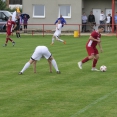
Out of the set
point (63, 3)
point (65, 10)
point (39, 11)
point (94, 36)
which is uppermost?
point (63, 3)

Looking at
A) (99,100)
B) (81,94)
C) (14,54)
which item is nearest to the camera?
(99,100)

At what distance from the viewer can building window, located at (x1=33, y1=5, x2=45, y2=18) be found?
175ft

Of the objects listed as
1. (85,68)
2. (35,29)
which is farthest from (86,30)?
(85,68)

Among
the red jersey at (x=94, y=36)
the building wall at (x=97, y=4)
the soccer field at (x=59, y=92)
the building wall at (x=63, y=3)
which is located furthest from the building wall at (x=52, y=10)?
the red jersey at (x=94, y=36)

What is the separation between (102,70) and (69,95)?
18.0 feet

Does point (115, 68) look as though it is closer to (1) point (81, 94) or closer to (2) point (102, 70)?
(2) point (102, 70)

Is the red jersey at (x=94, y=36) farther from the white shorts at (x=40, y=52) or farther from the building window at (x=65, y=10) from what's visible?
the building window at (x=65, y=10)

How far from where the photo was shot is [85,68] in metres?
20.2

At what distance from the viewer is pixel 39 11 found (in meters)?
53.4

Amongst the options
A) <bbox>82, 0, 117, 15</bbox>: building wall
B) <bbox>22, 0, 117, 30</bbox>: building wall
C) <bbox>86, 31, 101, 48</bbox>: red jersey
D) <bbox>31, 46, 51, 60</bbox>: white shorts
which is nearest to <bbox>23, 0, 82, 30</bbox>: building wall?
<bbox>22, 0, 117, 30</bbox>: building wall

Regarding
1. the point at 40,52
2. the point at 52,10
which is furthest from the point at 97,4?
the point at 40,52

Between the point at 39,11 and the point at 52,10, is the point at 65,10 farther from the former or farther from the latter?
the point at 39,11

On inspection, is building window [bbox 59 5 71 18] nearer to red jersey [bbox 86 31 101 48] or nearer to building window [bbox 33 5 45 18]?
building window [bbox 33 5 45 18]

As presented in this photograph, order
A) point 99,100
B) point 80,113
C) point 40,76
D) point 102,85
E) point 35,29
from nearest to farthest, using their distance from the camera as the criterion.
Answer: point 80,113, point 99,100, point 102,85, point 40,76, point 35,29
